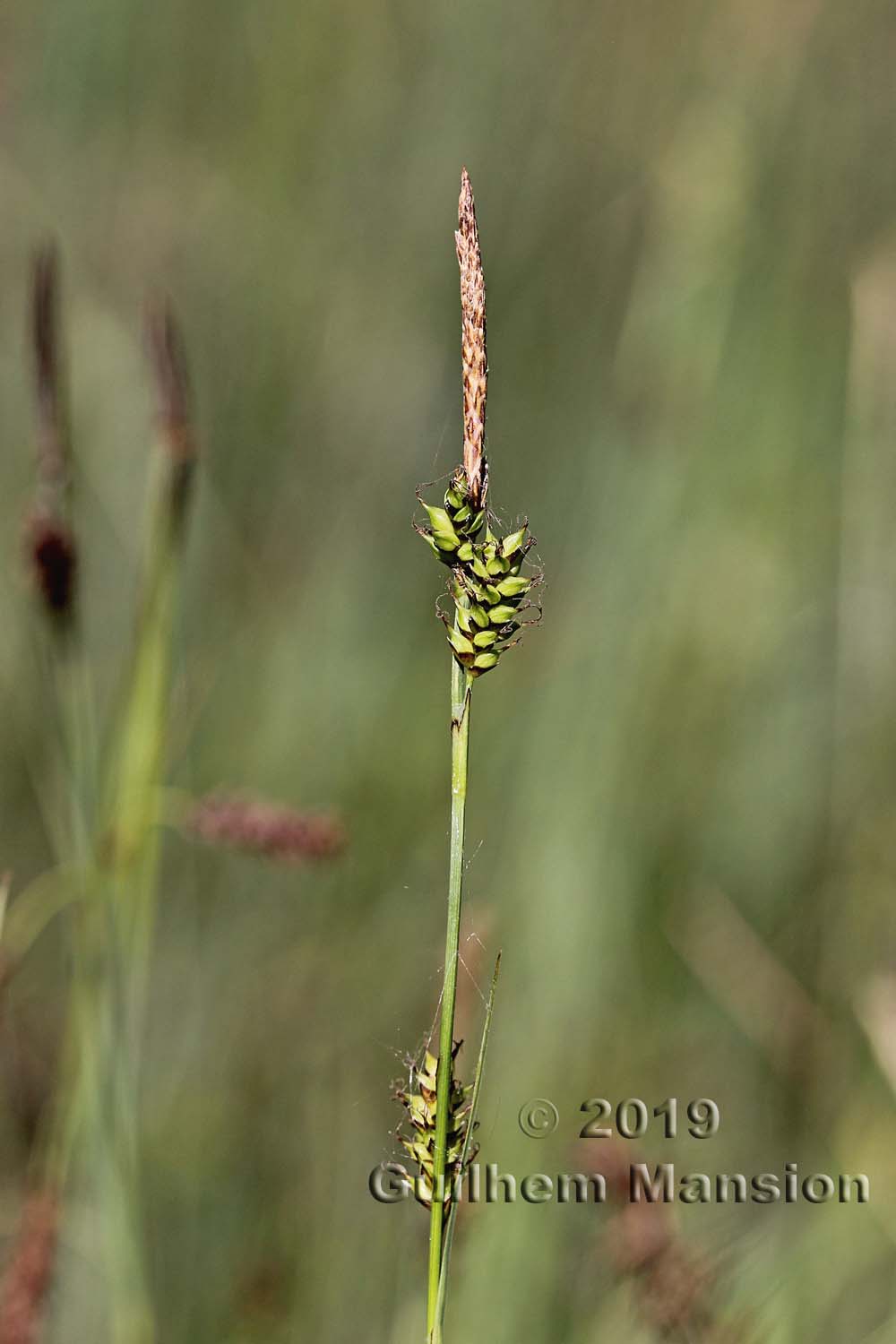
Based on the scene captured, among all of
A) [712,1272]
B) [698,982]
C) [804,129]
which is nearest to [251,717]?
[698,982]

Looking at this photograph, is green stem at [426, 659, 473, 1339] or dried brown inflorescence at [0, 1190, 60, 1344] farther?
dried brown inflorescence at [0, 1190, 60, 1344]

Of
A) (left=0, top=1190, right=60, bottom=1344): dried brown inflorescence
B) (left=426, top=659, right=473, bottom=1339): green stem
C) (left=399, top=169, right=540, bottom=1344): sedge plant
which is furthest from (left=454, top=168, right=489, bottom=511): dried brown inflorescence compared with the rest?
(left=0, top=1190, right=60, bottom=1344): dried brown inflorescence

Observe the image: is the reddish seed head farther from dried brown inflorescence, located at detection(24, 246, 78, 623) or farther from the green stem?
the green stem

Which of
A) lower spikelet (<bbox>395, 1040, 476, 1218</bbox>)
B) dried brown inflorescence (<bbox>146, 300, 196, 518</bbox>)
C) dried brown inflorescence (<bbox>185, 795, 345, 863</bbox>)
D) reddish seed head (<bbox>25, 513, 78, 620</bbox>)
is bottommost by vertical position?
lower spikelet (<bbox>395, 1040, 476, 1218</bbox>)

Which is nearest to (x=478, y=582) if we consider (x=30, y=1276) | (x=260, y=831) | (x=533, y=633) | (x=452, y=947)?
(x=452, y=947)

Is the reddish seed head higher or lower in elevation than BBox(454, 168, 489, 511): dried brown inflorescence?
higher

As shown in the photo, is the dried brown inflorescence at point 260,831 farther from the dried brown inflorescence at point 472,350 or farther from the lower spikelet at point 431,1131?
the dried brown inflorescence at point 472,350

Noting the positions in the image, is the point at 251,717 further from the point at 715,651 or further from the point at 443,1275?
the point at 443,1275
